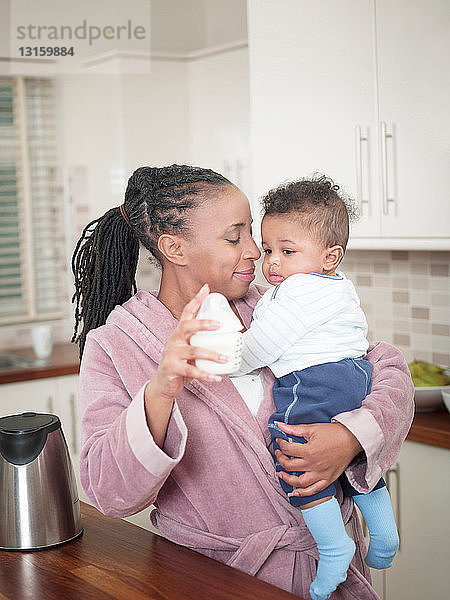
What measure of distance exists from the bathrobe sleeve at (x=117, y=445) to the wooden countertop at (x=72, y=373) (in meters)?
1.35

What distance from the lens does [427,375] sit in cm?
A: 269

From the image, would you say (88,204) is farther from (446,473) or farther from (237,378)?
(237,378)

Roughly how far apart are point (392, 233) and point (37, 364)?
1828 millimetres

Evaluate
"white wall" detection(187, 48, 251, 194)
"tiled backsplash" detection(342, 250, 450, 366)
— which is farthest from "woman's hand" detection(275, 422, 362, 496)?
"white wall" detection(187, 48, 251, 194)

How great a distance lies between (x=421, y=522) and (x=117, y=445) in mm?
1558

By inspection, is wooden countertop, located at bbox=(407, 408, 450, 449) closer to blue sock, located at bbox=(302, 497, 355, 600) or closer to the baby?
the baby

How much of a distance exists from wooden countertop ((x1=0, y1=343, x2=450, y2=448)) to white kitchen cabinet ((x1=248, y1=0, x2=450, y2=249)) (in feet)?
1.84

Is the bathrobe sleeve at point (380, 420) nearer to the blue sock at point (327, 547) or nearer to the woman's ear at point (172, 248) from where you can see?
the blue sock at point (327, 547)

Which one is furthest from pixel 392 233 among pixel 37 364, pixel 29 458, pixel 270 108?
pixel 37 364

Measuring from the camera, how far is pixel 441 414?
8.61 ft

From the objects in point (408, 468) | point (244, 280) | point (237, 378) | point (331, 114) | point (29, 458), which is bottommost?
point (408, 468)

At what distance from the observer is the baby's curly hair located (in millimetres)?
1557

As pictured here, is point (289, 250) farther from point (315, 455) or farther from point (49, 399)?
point (49, 399)

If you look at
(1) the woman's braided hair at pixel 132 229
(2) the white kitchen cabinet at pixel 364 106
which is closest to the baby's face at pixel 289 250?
(1) the woman's braided hair at pixel 132 229
